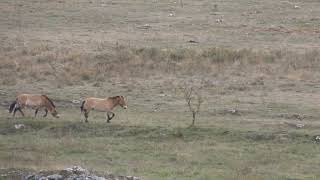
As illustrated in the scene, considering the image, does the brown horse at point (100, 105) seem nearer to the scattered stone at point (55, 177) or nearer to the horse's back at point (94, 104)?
the horse's back at point (94, 104)

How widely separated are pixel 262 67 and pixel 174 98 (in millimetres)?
6429

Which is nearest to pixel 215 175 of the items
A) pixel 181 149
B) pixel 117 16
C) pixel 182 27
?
pixel 181 149

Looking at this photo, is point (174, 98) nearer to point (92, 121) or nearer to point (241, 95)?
point (241, 95)

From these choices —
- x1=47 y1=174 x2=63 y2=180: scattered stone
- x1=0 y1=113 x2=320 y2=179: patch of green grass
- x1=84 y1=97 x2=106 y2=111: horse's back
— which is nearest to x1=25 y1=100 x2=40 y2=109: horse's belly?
x1=0 y1=113 x2=320 y2=179: patch of green grass

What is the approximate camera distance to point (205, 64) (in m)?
33.8

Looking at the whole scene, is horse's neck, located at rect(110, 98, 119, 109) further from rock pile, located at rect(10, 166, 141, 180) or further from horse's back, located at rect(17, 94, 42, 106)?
rock pile, located at rect(10, 166, 141, 180)

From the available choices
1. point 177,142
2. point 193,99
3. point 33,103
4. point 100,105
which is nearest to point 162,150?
point 177,142

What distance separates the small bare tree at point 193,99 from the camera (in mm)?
25853

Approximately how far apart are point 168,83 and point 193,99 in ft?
10.2

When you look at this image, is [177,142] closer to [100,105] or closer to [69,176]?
[100,105]

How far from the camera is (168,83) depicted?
1225 inches

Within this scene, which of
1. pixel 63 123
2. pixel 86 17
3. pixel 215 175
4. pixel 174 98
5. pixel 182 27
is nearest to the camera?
pixel 215 175

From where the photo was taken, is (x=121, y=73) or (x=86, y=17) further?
(x=86, y=17)

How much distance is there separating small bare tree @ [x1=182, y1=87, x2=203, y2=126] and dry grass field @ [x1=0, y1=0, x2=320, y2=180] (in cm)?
27
